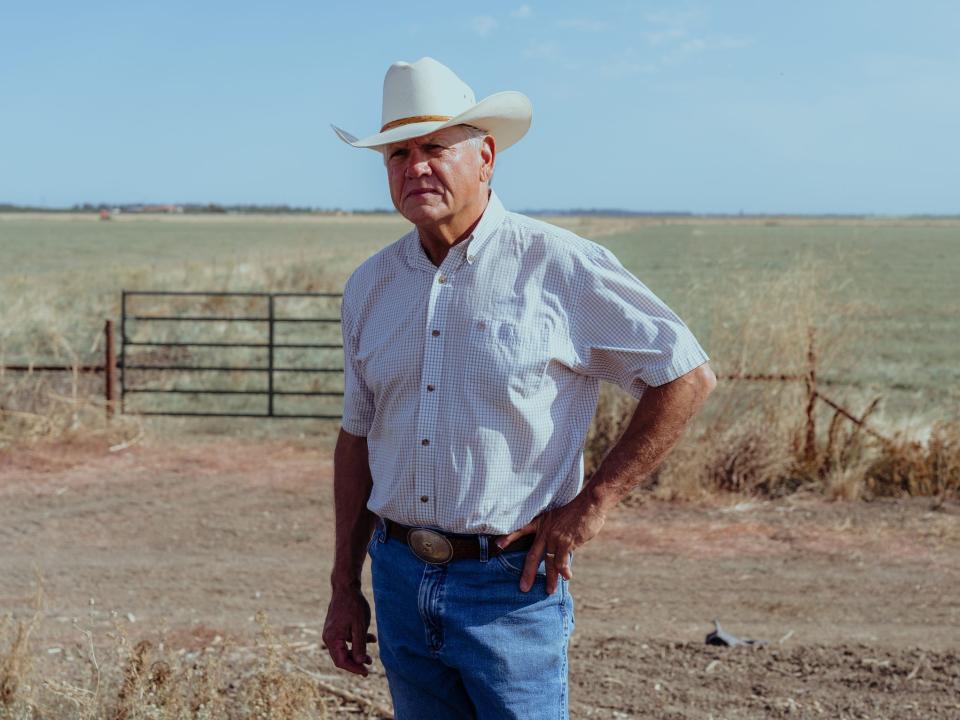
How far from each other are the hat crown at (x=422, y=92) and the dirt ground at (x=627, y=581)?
103 inches

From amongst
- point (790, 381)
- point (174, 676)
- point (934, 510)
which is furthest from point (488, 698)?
point (790, 381)

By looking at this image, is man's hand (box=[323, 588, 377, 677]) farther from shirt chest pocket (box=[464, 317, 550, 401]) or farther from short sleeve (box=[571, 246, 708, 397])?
short sleeve (box=[571, 246, 708, 397])

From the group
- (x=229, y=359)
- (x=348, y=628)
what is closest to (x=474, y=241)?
(x=348, y=628)

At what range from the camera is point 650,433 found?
2223 mm

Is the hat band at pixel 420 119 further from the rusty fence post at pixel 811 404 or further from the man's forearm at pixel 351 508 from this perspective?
the rusty fence post at pixel 811 404

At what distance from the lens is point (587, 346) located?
223cm

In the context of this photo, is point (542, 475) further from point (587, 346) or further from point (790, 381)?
point (790, 381)

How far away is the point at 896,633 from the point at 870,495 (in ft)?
9.05

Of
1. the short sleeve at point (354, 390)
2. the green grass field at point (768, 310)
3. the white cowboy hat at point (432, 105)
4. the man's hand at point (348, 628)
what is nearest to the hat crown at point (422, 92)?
the white cowboy hat at point (432, 105)

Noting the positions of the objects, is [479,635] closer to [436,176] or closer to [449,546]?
[449,546]

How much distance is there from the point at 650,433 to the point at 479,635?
1.77ft

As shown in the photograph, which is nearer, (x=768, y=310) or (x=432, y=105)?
(x=432, y=105)

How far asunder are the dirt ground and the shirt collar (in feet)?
7.81

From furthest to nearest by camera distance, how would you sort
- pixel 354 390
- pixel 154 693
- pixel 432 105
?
pixel 154 693 < pixel 354 390 < pixel 432 105
